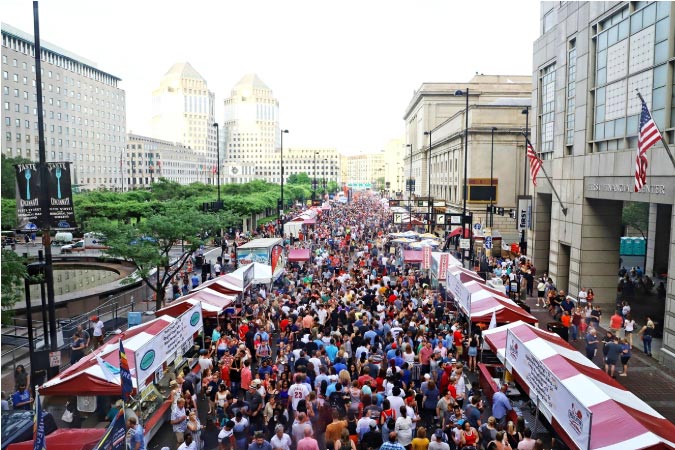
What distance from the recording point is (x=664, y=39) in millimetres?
19641

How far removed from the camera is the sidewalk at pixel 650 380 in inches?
571

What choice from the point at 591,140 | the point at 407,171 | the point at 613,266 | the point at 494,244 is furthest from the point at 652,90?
the point at 407,171

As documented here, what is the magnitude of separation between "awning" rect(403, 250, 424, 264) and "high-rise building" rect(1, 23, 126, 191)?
2917 inches

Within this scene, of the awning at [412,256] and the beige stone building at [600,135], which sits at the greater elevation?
the beige stone building at [600,135]

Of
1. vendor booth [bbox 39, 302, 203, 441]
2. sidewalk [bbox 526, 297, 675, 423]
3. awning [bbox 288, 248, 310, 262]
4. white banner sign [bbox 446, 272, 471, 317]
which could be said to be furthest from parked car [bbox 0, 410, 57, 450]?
awning [bbox 288, 248, 310, 262]

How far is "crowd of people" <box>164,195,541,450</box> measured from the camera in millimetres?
10031

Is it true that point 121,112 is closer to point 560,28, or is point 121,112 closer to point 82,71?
point 82,71

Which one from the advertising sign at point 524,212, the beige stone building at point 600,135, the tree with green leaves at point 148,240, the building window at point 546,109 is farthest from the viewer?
the advertising sign at point 524,212

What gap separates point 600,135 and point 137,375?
883 inches

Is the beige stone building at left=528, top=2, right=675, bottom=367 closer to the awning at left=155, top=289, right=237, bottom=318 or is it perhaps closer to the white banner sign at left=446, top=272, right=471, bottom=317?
the white banner sign at left=446, top=272, right=471, bottom=317

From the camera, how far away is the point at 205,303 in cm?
1859

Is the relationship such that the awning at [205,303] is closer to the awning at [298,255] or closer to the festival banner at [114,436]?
the festival banner at [114,436]

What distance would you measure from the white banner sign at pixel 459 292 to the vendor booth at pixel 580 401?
4.71 meters

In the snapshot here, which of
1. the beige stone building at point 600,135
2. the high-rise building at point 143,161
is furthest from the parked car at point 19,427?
the high-rise building at point 143,161
